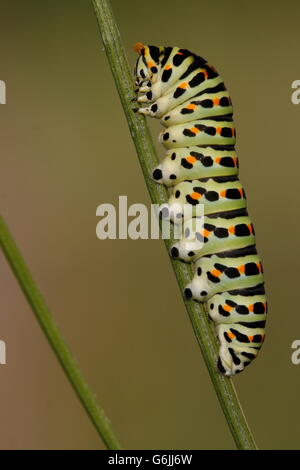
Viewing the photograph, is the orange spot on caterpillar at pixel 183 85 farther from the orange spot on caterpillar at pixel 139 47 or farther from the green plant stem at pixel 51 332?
the green plant stem at pixel 51 332

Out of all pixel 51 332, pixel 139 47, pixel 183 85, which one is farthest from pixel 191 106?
pixel 51 332

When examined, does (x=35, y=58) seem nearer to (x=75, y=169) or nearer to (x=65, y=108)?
(x=65, y=108)

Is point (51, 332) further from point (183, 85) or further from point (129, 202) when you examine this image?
point (129, 202)

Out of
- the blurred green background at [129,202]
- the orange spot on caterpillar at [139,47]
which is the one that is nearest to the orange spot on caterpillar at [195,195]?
the orange spot on caterpillar at [139,47]

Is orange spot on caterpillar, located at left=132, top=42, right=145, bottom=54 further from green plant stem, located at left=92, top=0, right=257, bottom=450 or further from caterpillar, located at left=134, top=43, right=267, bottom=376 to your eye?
green plant stem, located at left=92, top=0, right=257, bottom=450

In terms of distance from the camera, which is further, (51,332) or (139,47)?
(139,47)

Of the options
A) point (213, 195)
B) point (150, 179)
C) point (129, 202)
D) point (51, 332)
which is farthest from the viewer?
point (129, 202)

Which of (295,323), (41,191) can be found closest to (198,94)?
(295,323)
